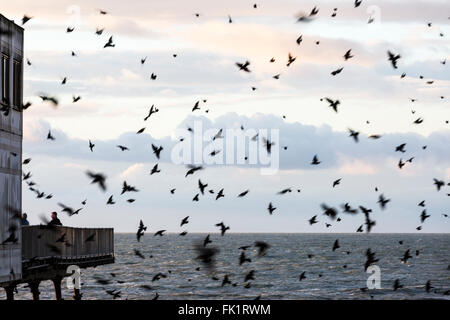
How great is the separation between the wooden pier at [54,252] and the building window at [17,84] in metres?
5.27

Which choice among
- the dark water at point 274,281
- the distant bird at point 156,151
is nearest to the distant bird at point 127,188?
the distant bird at point 156,151

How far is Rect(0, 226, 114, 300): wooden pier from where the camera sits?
37625mm

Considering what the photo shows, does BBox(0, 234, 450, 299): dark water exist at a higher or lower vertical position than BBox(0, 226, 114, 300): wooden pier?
lower

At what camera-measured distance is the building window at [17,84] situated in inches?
1366

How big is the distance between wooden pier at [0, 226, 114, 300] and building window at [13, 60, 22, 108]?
17.3ft

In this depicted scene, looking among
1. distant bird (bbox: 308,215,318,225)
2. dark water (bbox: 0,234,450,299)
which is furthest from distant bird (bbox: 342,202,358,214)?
dark water (bbox: 0,234,450,299)

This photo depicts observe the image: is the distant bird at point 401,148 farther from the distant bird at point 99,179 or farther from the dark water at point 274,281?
the dark water at point 274,281

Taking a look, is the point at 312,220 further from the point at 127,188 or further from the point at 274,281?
the point at 274,281

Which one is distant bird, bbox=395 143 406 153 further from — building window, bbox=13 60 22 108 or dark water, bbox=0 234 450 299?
dark water, bbox=0 234 450 299

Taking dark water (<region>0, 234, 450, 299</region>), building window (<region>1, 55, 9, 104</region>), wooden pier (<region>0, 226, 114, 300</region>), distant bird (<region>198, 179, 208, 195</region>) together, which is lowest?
dark water (<region>0, 234, 450, 299</region>)

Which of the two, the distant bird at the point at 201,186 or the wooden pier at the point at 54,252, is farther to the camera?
the wooden pier at the point at 54,252

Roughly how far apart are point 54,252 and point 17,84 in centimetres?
927
